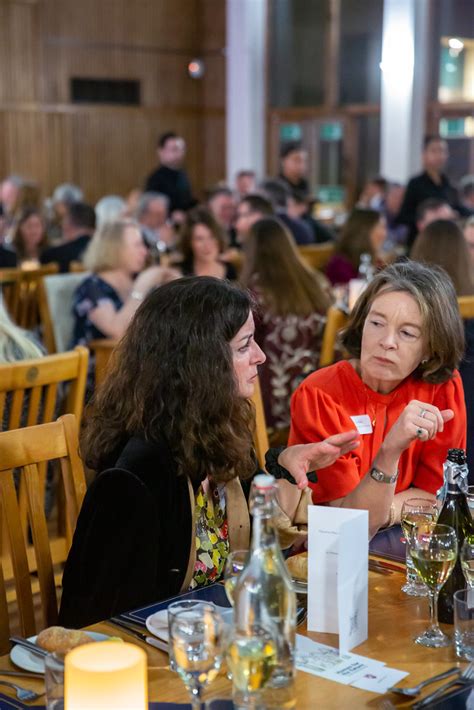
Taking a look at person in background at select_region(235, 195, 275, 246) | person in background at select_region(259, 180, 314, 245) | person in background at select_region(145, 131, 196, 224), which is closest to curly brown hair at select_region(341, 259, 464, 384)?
person in background at select_region(235, 195, 275, 246)

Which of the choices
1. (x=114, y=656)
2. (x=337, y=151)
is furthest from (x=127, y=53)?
(x=114, y=656)

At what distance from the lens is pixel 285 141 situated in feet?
38.7

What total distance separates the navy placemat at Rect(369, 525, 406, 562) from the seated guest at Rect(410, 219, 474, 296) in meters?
2.14

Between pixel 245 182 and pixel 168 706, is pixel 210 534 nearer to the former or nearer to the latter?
pixel 168 706

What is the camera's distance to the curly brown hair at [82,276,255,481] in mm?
1893

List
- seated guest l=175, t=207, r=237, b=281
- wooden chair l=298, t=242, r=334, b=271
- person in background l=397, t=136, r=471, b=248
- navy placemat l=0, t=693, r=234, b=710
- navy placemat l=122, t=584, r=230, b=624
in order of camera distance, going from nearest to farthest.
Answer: navy placemat l=0, t=693, r=234, b=710, navy placemat l=122, t=584, r=230, b=624, seated guest l=175, t=207, r=237, b=281, wooden chair l=298, t=242, r=334, b=271, person in background l=397, t=136, r=471, b=248

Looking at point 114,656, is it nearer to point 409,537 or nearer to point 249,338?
point 409,537

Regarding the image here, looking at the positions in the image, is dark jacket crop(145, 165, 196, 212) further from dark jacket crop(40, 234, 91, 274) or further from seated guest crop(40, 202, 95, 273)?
dark jacket crop(40, 234, 91, 274)

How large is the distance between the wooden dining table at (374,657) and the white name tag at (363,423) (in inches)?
23.2

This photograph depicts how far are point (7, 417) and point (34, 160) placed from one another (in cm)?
895

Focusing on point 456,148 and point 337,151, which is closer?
point 456,148

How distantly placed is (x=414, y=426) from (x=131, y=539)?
0.59 meters

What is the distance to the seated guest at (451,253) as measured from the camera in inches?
161

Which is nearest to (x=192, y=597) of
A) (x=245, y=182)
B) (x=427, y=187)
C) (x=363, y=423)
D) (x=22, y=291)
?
(x=363, y=423)
